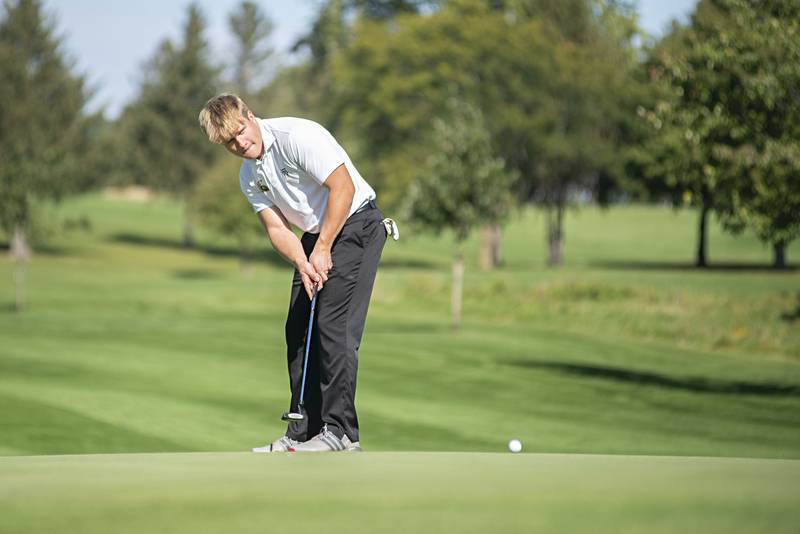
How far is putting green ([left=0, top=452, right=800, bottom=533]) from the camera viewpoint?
3.55 m

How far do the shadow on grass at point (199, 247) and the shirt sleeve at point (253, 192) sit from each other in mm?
60612

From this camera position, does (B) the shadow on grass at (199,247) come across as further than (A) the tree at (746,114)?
Yes

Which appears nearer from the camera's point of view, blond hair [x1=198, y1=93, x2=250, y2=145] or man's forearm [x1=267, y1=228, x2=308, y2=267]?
blond hair [x1=198, y1=93, x2=250, y2=145]

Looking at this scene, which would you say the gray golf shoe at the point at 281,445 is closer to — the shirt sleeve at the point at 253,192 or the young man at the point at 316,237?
the young man at the point at 316,237

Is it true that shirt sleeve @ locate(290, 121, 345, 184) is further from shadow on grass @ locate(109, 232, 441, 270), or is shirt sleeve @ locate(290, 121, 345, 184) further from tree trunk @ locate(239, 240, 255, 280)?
shadow on grass @ locate(109, 232, 441, 270)

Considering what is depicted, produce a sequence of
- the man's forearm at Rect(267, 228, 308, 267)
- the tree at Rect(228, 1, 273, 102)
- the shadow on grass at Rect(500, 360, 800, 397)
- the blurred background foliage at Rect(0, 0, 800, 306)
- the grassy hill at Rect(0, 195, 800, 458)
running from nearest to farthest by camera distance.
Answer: the man's forearm at Rect(267, 228, 308, 267) → the grassy hill at Rect(0, 195, 800, 458) → the shadow on grass at Rect(500, 360, 800, 397) → the blurred background foliage at Rect(0, 0, 800, 306) → the tree at Rect(228, 1, 273, 102)

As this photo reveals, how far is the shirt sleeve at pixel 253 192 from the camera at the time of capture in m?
6.78

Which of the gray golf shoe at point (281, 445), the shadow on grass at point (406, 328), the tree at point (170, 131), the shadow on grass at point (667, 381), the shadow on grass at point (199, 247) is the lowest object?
the shadow on grass at point (406, 328)

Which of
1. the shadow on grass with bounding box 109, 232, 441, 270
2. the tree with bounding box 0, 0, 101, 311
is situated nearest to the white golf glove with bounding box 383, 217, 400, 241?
the tree with bounding box 0, 0, 101, 311

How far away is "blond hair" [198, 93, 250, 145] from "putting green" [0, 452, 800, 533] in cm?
208

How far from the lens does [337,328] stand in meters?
6.64

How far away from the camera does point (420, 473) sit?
177 inches

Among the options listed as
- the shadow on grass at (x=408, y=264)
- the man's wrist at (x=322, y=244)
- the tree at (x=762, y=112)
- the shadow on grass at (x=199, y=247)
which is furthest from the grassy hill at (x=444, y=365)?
the shadow on grass at (x=199, y=247)

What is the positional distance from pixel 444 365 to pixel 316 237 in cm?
1387
